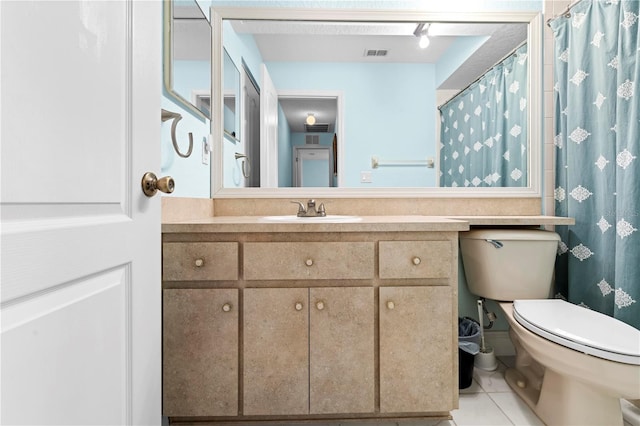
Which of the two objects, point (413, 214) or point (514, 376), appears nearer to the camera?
point (514, 376)

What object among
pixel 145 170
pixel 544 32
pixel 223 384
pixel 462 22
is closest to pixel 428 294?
pixel 223 384

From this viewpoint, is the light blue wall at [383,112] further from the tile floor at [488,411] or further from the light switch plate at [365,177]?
the tile floor at [488,411]

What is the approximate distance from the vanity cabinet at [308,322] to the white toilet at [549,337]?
349mm

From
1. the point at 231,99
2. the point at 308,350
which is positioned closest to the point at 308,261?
the point at 308,350

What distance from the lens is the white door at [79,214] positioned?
0.48 meters

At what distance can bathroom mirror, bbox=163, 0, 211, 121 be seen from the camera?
4.20 feet

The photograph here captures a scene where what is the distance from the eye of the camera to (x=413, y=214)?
182cm

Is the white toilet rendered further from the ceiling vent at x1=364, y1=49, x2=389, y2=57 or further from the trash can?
the ceiling vent at x1=364, y1=49, x2=389, y2=57

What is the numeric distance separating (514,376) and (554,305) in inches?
17.3

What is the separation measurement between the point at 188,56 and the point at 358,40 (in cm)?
92

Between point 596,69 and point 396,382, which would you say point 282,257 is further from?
point 596,69

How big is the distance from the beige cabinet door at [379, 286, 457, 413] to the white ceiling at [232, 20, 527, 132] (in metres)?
1.11

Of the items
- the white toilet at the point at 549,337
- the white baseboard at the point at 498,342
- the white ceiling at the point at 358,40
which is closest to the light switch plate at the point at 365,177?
the white ceiling at the point at 358,40

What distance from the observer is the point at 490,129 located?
1.85 meters
